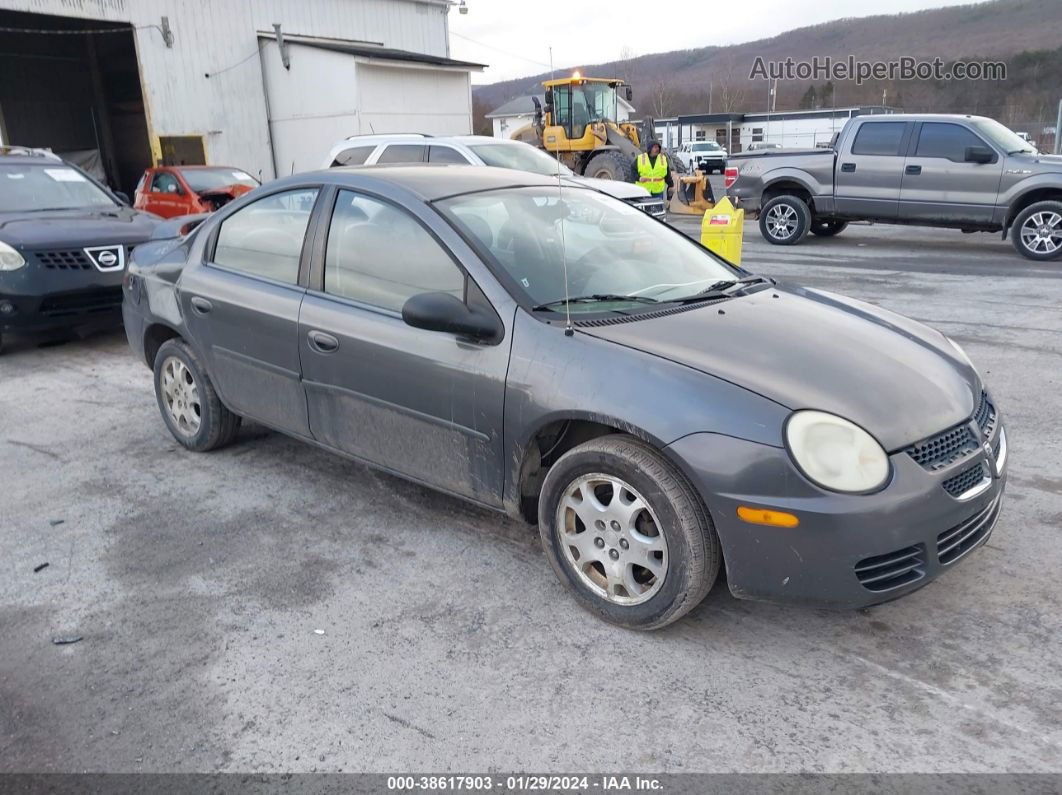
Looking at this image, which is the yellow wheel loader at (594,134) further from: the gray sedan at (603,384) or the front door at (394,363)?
the front door at (394,363)

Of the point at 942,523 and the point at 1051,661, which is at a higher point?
the point at 942,523

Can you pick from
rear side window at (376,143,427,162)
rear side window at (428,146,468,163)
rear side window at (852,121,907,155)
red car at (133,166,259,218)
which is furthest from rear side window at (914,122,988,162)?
red car at (133,166,259,218)

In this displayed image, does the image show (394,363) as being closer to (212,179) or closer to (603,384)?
(603,384)

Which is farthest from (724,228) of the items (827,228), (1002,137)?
(827,228)

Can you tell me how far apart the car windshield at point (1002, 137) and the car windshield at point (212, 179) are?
11402mm

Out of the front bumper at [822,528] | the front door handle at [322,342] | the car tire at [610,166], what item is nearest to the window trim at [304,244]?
the front door handle at [322,342]

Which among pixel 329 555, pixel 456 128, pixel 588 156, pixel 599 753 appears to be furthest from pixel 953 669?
pixel 456 128

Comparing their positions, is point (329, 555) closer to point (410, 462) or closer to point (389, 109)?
point (410, 462)

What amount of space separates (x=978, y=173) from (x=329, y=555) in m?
11.0

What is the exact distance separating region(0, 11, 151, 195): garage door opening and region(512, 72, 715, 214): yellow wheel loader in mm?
15054

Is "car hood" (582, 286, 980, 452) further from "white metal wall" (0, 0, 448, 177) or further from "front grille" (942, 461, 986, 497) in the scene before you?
"white metal wall" (0, 0, 448, 177)

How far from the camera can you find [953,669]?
9.01ft

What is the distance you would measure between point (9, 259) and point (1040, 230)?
475 inches

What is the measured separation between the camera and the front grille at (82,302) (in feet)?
23.3
